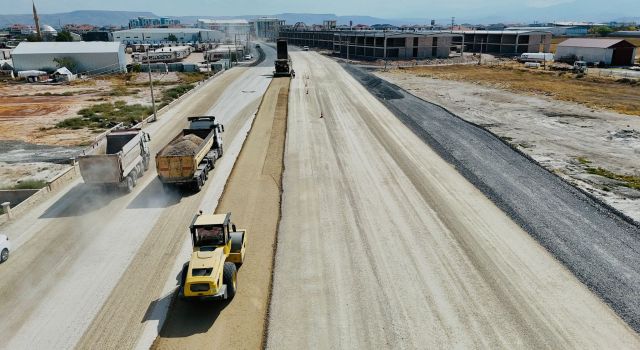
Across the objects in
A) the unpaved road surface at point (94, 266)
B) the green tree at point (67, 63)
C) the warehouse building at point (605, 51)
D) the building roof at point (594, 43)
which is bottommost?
the unpaved road surface at point (94, 266)

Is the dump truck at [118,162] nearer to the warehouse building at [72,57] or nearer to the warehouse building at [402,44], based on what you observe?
the warehouse building at [72,57]

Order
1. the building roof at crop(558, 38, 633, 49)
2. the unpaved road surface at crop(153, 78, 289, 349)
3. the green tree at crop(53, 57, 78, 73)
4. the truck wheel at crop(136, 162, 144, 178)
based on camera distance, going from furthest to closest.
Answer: the green tree at crop(53, 57, 78, 73)
the building roof at crop(558, 38, 633, 49)
the truck wheel at crop(136, 162, 144, 178)
the unpaved road surface at crop(153, 78, 289, 349)

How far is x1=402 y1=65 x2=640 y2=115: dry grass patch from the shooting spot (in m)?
45.8

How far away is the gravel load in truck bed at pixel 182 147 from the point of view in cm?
2261

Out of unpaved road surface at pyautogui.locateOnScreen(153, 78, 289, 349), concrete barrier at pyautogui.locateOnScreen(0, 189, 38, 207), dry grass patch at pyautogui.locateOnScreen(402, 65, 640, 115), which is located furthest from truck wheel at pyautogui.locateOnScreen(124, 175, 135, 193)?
dry grass patch at pyautogui.locateOnScreen(402, 65, 640, 115)

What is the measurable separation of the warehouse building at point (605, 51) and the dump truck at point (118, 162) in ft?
270

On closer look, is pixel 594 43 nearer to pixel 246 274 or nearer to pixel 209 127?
pixel 209 127

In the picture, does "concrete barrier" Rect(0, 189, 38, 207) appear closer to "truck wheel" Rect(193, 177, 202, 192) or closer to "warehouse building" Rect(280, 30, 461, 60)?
"truck wheel" Rect(193, 177, 202, 192)

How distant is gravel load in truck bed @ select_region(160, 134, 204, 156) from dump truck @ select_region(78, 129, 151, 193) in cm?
222

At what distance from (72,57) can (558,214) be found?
88.3 metres

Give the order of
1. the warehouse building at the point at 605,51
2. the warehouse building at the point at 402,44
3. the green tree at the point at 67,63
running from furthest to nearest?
the warehouse building at the point at 402,44, the green tree at the point at 67,63, the warehouse building at the point at 605,51

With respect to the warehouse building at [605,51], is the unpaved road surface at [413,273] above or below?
below

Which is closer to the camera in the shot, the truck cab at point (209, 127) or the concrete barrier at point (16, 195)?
the concrete barrier at point (16, 195)

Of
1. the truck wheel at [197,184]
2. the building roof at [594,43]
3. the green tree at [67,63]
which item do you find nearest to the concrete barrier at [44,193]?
the truck wheel at [197,184]
